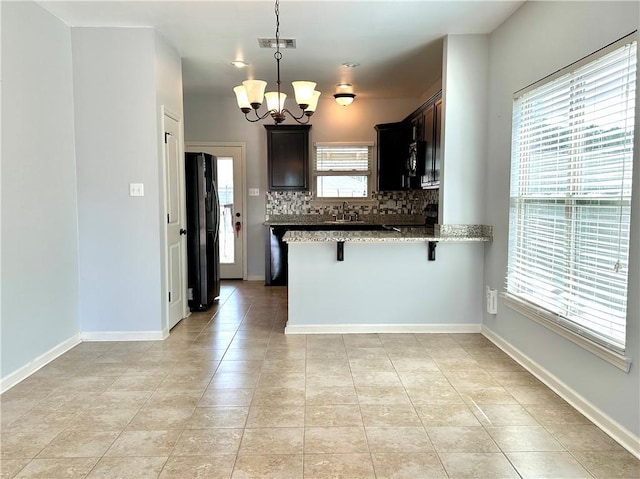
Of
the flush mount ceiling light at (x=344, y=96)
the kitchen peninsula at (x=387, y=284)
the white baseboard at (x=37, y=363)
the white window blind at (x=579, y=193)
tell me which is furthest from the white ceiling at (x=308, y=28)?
the white baseboard at (x=37, y=363)

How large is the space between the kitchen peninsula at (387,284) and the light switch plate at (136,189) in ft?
4.28

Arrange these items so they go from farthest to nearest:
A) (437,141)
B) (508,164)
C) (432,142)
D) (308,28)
A: (432,142) → (437,141) → (308,28) → (508,164)

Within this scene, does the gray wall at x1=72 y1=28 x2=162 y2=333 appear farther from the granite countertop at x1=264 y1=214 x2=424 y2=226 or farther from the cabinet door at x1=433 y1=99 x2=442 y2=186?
the granite countertop at x1=264 y1=214 x2=424 y2=226

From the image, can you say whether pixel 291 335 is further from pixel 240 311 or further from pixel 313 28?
pixel 313 28

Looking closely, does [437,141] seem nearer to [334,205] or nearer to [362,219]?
[362,219]

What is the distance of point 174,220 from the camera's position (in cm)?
425

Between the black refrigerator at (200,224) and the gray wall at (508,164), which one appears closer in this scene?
the gray wall at (508,164)

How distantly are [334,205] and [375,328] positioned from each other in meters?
2.94

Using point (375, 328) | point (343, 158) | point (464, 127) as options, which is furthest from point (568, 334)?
point (343, 158)

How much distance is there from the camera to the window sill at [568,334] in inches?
86.7

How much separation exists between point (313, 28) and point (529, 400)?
3.10 metres

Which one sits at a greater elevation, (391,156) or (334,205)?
(391,156)

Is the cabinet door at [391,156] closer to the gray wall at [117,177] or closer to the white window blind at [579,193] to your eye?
the white window blind at [579,193]

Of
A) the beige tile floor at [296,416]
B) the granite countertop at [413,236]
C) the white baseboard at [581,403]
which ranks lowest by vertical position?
the beige tile floor at [296,416]
